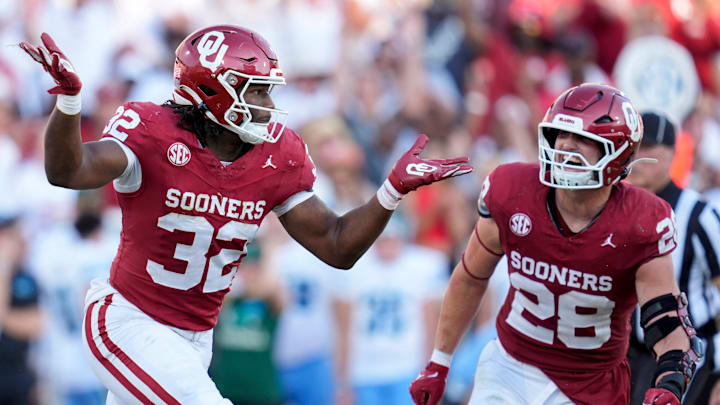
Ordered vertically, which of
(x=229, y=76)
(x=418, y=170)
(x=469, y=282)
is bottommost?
(x=469, y=282)

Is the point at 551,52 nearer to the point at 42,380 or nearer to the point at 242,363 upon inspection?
the point at 242,363

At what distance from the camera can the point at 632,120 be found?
5055 millimetres

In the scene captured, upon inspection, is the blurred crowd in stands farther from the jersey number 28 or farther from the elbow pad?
the elbow pad

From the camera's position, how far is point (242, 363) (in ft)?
27.8

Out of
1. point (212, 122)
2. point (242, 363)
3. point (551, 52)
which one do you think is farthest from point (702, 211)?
point (551, 52)

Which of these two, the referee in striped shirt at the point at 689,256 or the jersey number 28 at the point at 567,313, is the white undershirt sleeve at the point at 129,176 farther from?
the referee in striped shirt at the point at 689,256

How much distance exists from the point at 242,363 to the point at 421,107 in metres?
3.35

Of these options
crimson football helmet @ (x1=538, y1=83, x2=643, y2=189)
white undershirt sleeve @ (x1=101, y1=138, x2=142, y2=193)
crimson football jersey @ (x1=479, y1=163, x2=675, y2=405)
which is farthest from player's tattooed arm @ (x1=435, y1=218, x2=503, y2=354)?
white undershirt sleeve @ (x1=101, y1=138, x2=142, y2=193)

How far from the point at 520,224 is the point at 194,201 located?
1.40 metres

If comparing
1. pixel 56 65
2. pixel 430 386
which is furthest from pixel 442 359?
pixel 56 65

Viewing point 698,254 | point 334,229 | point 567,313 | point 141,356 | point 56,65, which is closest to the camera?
point 56,65

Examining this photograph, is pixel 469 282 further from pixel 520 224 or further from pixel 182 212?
pixel 182 212

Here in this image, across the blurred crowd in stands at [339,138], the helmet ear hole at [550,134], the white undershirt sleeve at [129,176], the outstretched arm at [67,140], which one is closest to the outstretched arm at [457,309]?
the helmet ear hole at [550,134]

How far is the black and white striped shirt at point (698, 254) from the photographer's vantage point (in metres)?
5.91
